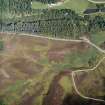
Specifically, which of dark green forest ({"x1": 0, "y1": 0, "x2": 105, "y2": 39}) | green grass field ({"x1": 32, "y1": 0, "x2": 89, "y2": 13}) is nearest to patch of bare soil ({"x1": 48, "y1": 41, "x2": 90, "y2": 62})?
dark green forest ({"x1": 0, "y1": 0, "x2": 105, "y2": 39})

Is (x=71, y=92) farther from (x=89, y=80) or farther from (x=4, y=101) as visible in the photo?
(x=4, y=101)

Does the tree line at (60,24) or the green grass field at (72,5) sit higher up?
the green grass field at (72,5)

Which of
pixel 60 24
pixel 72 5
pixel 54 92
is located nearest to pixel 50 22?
pixel 60 24

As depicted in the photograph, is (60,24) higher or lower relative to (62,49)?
higher

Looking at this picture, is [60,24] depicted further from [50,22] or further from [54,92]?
[54,92]

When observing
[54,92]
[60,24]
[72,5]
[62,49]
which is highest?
[72,5]

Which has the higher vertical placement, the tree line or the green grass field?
the green grass field

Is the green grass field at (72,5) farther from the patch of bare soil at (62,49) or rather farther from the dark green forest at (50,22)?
the patch of bare soil at (62,49)

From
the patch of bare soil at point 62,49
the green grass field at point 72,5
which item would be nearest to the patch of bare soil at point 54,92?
the patch of bare soil at point 62,49

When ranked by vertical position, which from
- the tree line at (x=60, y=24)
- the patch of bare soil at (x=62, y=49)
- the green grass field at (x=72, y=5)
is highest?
the green grass field at (x=72, y=5)

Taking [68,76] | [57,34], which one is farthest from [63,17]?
[68,76]

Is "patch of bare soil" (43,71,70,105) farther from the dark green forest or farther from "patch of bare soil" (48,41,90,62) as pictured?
the dark green forest
